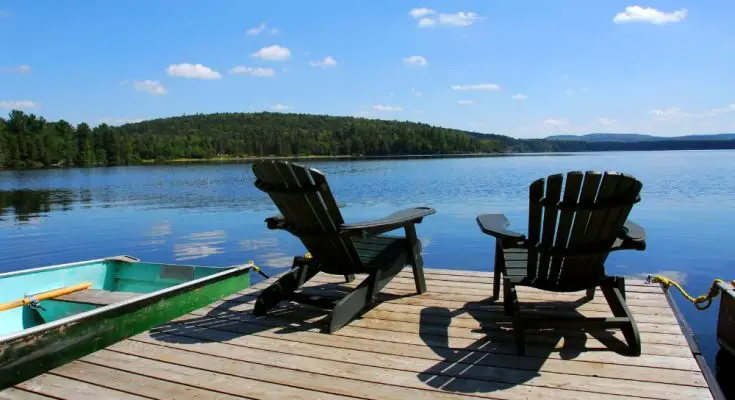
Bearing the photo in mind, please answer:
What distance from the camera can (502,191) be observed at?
23.9m

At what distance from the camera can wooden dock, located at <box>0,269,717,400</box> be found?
8.09ft

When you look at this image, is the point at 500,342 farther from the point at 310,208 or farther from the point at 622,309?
the point at 310,208

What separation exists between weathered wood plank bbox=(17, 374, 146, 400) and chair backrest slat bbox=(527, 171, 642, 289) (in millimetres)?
2366

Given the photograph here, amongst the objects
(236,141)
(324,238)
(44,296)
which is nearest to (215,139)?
(236,141)

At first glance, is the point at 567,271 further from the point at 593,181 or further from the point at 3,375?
the point at 3,375

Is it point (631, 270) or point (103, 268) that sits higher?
point (103, 268)

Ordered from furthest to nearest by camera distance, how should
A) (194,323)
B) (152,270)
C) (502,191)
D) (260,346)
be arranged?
(502,191) < (152,270) < (194,323) < (260,346)

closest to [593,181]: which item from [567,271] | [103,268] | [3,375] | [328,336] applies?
[567,271]

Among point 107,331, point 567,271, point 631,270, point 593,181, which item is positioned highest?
point 593,181

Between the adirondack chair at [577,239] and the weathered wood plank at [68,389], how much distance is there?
7.17 ft

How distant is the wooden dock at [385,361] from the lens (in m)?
2.47

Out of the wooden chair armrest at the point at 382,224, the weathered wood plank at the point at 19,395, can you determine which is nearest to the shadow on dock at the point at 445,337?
the wooden chair armrest at the point at 382,224

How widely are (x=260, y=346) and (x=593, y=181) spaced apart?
217 cm

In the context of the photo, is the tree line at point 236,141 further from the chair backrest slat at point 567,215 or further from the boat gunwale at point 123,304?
the chair backrest slat at point 567,215
